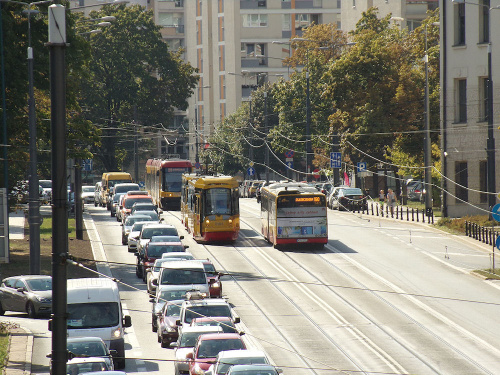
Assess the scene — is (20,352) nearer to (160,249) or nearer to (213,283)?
(213,283)

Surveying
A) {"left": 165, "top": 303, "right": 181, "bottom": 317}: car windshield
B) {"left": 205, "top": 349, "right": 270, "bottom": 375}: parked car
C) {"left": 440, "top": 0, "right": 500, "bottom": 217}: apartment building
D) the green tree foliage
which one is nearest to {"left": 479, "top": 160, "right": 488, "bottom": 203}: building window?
{"left": 440, "top": 0, "right": 500, "bottom": 217}: apartment building

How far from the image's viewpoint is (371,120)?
62.9m

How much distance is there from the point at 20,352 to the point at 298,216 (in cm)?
2018

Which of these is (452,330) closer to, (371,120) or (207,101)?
(371,120)

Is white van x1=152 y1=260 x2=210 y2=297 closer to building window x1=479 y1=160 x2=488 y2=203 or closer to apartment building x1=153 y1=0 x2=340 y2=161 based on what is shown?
building window x1=479 y1=160 x2=488 y2=203

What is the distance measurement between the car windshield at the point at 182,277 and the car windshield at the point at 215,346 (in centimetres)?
832

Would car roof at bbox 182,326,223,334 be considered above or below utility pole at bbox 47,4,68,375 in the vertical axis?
below

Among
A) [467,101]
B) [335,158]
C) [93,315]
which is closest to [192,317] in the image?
[93,315]

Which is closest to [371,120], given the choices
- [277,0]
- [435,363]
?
[435,363]

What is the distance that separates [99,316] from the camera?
22859 millimetres

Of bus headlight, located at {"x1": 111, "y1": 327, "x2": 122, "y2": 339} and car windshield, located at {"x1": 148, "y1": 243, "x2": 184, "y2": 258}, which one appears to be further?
car windshield, located at {"x1": 148, "y1": 243, "x2": 184, "y2": 258}

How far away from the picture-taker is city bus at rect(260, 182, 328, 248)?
41.4 m

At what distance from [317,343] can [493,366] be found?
4.89 meters

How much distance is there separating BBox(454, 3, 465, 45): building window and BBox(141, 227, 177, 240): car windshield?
21756mm
